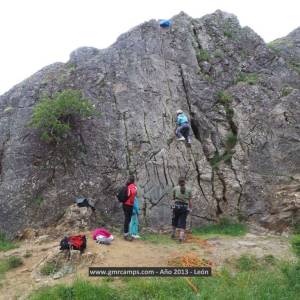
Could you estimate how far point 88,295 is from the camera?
9.08 meters

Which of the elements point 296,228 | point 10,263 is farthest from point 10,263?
point 296,228

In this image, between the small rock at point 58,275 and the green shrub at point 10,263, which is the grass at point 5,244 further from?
the small rock at point 58,275

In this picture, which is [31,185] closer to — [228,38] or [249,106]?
[249,106]

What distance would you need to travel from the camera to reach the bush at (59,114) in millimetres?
15203

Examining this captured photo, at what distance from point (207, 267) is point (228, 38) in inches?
506

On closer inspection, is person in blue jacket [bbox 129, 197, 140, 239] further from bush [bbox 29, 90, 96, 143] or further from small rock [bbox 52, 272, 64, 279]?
bush [bbox 29, 90, 96, 143]

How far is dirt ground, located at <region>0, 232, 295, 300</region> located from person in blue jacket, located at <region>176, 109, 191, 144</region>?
437cm

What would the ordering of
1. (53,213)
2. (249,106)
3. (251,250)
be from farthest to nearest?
1. (249,106)
2. (53,213)
3. (251,250)

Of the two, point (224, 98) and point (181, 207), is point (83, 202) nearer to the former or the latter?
point (181, 207)

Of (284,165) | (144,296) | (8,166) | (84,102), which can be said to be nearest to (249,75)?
(284,165)

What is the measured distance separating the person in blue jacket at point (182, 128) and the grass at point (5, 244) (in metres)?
6.83

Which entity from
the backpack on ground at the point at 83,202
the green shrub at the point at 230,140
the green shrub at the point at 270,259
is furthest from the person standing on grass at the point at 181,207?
the green shrub at the point at 230,140

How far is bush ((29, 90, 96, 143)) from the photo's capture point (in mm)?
15203

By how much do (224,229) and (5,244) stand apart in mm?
6917
